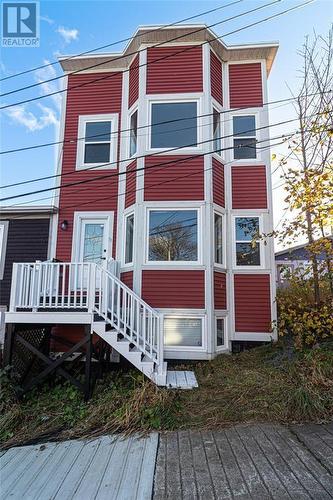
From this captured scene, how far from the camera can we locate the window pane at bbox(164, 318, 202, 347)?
21.3 ft

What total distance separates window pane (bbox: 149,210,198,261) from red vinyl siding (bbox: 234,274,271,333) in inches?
58.9

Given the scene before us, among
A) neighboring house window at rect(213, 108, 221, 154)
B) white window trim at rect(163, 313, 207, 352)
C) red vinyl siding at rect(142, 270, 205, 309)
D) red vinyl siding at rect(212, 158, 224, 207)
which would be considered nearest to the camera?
white window trim at rect(163, 313, 207, 352)

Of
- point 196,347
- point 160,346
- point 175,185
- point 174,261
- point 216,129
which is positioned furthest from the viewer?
point 216,129

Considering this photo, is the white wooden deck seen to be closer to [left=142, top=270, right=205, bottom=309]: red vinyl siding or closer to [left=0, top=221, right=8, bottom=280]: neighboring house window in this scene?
[left=142, top=270, right=205, bottom=309]: red vinyl siding

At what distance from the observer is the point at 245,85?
812cm

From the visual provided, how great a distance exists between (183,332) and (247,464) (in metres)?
3.58

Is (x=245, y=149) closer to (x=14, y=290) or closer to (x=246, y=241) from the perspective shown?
(x=246, y=241)

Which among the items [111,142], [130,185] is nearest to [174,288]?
[130,185]

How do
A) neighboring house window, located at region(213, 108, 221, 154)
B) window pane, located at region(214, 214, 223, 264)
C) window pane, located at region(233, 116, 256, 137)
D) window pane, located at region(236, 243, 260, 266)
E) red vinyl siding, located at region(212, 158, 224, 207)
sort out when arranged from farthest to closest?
window pane, located at region(233, 116, 256, 137) < neighboring house window, located at region(213, 108, 221, 154) < window pane, located at region(236, 243, 260, 266) < red vinyl siding, located at region(212, 158, 224, 207) < window pane, located at region(214, 214, 223, 264)

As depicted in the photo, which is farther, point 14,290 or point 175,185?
point 175,185

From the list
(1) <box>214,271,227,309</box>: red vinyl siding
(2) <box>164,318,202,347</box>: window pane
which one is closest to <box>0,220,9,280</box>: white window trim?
(2) <box>164,318,202,347</box>: window pane

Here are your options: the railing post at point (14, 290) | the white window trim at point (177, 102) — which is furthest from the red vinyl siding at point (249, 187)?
the railing post at point (14, 290)

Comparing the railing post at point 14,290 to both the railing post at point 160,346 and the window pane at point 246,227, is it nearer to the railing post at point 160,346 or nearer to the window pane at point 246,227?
the railing post at point 160,346

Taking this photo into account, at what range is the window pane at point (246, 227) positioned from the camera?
7.51 metres
